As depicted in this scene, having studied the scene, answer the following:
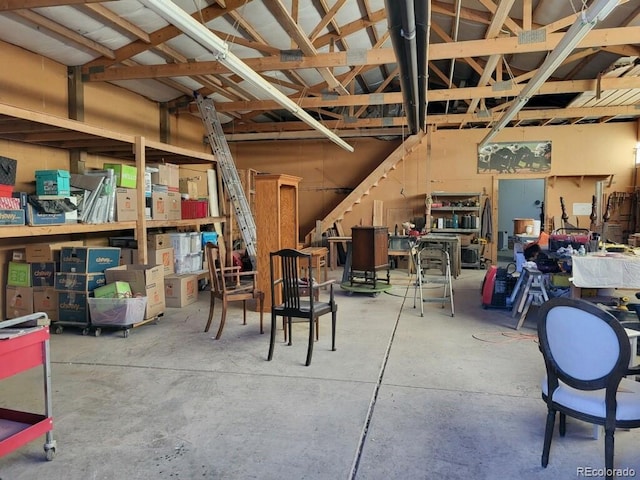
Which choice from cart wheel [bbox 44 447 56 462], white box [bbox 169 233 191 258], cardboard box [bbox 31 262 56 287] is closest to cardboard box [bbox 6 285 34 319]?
cardboard box [bbox 31 262 56 287]

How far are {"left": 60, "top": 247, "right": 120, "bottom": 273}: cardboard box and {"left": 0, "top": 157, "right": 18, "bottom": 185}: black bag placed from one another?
1064 mm

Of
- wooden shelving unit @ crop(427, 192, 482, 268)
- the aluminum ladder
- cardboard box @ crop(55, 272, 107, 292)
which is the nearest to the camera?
cardboard box @ crop(55, 272, 107, 292)

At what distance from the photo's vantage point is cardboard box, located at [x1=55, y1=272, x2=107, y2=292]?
534 cm

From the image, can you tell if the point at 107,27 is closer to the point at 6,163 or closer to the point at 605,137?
the point at 6,163

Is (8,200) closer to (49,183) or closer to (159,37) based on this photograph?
(49,183)

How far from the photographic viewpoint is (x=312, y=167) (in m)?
12.3

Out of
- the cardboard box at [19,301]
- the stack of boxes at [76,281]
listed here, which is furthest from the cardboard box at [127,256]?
the cardboard box at [19,301]

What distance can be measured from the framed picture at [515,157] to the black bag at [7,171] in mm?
9540

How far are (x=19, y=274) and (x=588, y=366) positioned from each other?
20.4 feet

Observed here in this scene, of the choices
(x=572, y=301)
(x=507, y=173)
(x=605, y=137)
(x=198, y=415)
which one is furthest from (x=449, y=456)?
(x=605, y=137)

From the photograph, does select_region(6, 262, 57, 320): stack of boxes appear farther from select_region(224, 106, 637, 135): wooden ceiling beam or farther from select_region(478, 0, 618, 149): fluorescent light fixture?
select_region(224, 106, 637, 135): wooden ceiling beam

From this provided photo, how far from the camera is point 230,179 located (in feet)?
27.5

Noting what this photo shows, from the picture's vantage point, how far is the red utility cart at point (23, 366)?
2.37 metres

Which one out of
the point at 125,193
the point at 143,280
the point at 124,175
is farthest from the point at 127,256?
the point at 143,280
